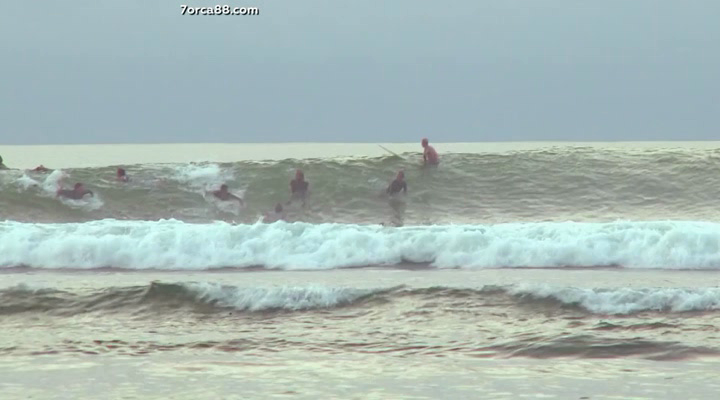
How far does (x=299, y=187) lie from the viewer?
19.6 metres


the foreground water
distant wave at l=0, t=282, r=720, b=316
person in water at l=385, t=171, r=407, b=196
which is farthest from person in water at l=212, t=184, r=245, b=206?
distant wave at l=0, t=282, r=720, b=316

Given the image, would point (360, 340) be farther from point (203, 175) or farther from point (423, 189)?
point (203, 175)

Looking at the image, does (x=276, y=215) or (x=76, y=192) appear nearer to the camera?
(x=276, y=215)

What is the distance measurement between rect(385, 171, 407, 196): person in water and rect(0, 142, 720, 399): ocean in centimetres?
24

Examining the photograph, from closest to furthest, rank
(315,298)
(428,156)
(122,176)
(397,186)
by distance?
1. (315,298)
2. (397,186)
3. (122,176)
4. (428,156)

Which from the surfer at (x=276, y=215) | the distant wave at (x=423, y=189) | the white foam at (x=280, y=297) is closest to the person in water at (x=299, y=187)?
the distant wave at (x=423, y=189)

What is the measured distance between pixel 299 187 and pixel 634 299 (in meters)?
12.0

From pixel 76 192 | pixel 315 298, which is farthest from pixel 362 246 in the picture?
pixel 76 192

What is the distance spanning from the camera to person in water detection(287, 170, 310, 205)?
19.3 meters

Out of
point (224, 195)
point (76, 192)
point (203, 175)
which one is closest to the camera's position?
point (76, 192)

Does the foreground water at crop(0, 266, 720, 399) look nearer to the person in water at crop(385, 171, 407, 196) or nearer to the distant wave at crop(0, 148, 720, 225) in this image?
the distant wave at crop(0, 148, 720, 225)

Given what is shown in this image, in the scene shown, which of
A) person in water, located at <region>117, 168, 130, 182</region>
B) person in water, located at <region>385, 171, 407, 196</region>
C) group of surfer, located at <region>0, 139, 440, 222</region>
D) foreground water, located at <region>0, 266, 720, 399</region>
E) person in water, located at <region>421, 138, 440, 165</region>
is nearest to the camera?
foreground water, located at <region>0, 266, 720, 399</region>

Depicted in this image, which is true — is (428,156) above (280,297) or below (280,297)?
above

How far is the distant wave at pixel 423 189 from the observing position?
18.0 meters
